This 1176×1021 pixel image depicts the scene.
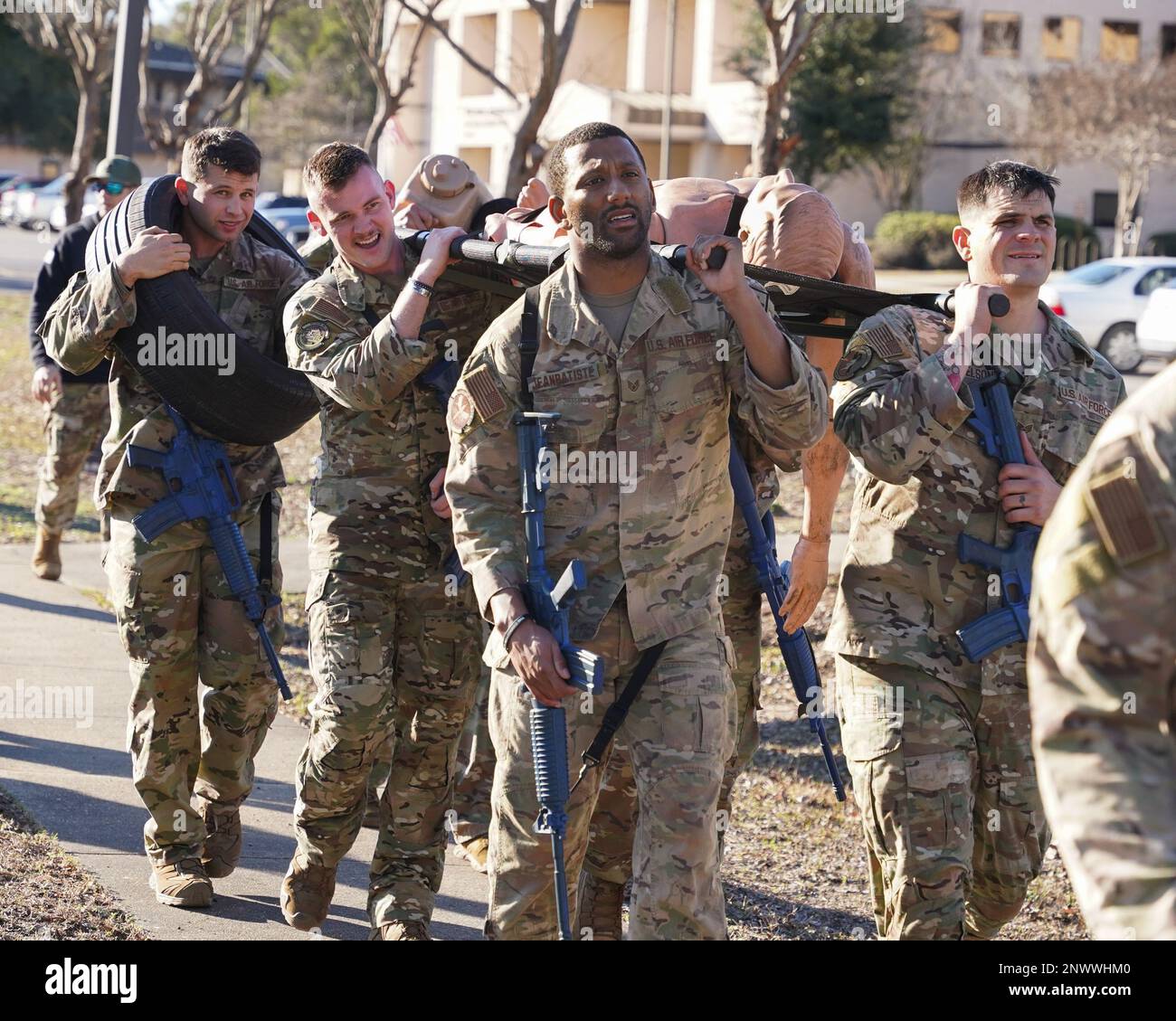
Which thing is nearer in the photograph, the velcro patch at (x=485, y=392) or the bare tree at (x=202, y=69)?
the velcro patch at (x=485, y=392)

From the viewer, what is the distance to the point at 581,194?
3852 mm

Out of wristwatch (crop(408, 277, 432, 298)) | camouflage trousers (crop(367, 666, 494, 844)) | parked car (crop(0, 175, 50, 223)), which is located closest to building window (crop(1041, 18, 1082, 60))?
parked car (crop(0, 175, 50, 223))

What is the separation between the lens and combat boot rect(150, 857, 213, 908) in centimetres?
509

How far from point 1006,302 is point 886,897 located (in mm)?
1528

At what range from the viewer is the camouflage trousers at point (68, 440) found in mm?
9289

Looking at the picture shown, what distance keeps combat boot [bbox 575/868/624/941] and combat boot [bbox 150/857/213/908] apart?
1.23 metres

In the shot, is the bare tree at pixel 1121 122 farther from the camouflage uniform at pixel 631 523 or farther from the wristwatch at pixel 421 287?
the camouflage uniform at pixel 631 523

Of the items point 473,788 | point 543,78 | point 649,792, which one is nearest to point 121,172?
point 543,78

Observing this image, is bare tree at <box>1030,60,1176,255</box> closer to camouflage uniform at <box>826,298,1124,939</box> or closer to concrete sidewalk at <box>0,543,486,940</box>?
concrete sidewalk at <box>0,543,486,940</box>

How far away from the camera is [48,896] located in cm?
502

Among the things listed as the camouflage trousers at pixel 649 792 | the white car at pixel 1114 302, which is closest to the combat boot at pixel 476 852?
the camouflage trousers at pixel 649 792

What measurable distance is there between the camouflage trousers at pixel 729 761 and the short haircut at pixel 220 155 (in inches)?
80.8

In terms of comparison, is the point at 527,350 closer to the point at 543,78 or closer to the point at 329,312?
the point at 329,312

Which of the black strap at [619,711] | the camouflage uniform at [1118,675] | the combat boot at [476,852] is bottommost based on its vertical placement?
the combat boot at [476,852]
